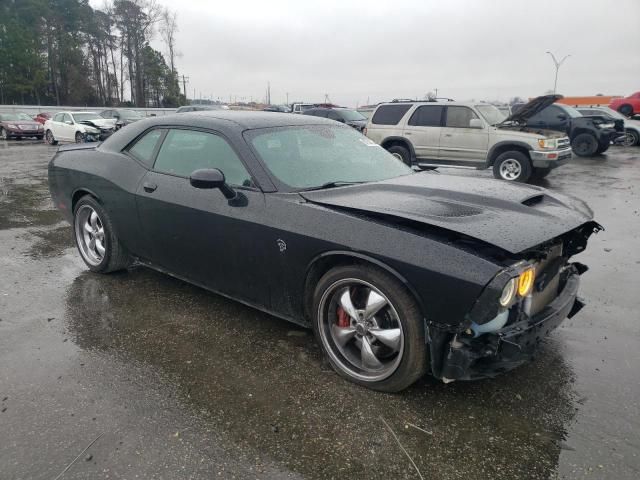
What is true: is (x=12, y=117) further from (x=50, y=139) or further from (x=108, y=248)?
(x=108, y=248)

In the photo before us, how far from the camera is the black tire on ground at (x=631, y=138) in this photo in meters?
19.1

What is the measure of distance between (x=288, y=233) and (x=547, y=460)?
1.79 metres

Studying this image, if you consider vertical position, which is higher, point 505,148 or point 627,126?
point 627,126

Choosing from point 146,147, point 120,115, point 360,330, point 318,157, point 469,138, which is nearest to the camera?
point 360,330

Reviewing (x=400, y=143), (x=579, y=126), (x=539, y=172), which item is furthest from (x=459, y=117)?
(x=579, y=126)

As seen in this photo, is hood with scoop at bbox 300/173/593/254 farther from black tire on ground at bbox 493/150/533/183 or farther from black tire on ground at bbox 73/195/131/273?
black tire on ground at bbox 493/150/533/183

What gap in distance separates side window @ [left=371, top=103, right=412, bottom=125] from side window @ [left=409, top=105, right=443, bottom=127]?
30cm

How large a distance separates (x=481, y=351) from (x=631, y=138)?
21065 millimetres

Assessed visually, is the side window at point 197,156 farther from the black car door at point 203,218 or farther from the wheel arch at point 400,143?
the wheel arch at point 400,143

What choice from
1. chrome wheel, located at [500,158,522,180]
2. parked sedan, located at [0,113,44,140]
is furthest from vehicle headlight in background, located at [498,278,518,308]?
parked sedan, located at [0,113,44,140]

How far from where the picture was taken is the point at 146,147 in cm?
412

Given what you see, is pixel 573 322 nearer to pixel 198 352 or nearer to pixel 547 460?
pixel 547 460

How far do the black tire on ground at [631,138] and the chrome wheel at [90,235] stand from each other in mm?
20851

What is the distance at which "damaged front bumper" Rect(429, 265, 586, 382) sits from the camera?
241 centimetres
